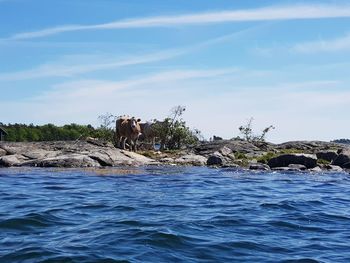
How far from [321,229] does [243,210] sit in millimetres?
2859

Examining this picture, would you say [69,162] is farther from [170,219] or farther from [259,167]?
[170,219]

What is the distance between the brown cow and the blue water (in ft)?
40.9

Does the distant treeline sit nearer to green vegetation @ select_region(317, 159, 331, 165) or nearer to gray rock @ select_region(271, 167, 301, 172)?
green vegetation @ select_region(317, 159, 331, 165)

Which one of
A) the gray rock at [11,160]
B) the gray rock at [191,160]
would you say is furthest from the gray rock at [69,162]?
the gray rock at [191,160]

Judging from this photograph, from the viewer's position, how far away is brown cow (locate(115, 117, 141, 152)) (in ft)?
118

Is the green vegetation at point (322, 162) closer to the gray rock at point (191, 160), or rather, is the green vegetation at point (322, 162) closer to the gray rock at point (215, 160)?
the gray rock at point (215, 160)

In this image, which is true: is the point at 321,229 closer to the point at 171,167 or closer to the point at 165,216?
the point at 165,216

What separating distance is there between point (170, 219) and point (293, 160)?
19.1 metres

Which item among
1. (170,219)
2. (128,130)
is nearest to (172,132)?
(128,130)

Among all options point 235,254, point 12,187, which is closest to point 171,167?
point 12,187

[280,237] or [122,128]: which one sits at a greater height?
[122,128]

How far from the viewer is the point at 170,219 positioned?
13414 mm

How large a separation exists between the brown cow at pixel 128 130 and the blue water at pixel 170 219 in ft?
40.9

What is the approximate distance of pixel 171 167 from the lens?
1160 inches
